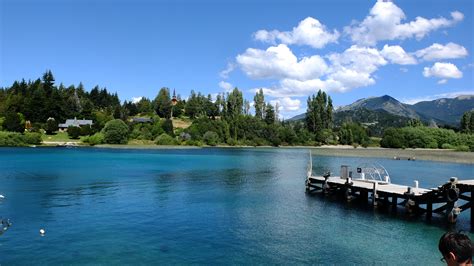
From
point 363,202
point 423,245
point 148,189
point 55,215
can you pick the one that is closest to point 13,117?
point 148,189

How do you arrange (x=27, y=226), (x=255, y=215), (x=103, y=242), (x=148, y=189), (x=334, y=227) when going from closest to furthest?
(x=103, y=242) → (x=27, y=226) → (x=334, y=227) → (x=255, y=215) → (x=148, y=189)

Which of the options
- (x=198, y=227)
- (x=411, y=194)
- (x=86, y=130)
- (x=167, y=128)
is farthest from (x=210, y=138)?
(x=198, y=227)

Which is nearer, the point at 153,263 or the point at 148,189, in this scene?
the point at 153,263

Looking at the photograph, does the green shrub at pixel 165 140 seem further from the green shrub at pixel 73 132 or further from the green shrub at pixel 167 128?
the green shrub at pixel 73 132

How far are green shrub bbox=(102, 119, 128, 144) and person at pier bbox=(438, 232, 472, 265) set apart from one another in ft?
476

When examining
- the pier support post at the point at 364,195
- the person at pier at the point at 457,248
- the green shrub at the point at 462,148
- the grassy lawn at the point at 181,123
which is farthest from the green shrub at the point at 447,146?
the person at pier at the point at 457,248

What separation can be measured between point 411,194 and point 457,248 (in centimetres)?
3053

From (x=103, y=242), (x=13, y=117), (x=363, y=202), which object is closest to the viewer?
(x=103, y=242)

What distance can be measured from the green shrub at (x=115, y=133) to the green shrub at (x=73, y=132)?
10.2m

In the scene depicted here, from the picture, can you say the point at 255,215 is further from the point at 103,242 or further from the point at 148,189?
the point at 148,189

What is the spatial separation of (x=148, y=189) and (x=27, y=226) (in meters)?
17.9

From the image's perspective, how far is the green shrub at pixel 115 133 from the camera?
14200cm

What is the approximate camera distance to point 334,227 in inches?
1093

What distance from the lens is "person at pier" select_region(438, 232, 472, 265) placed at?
4.66m
